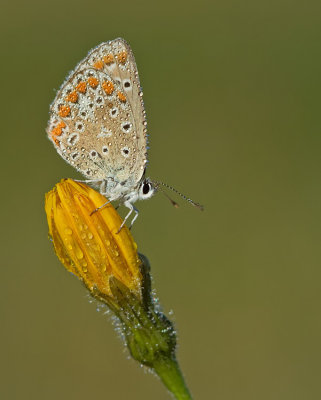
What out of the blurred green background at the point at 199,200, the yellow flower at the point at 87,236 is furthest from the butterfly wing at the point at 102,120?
the blurred green background at the point at 199,200

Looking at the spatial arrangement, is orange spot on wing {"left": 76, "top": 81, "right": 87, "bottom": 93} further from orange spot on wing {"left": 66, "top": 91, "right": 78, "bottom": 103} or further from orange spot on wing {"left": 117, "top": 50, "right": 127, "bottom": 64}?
orange spot on wing {"left": 117, "top": 50, "right": 127, "bottom": 64}

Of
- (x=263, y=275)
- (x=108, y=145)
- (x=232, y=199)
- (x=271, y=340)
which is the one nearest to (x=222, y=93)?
(x=232, y=199)

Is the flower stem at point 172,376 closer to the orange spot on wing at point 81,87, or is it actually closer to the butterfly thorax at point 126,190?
the butterfly thorax at point 126,190

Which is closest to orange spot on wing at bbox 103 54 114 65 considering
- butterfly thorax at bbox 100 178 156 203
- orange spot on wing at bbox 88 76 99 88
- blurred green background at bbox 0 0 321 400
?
orange spot on wing at bbox 88 76 99 88

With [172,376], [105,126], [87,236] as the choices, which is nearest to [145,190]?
[105,126]

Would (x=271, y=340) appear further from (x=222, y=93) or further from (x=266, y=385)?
(x=222, y=93)

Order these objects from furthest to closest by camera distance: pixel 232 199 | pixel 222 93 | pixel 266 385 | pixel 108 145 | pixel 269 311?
pixel 222 93 < pixel 232 199 < pixel 269 311 < pixel 266 385 < pixel 108 145
